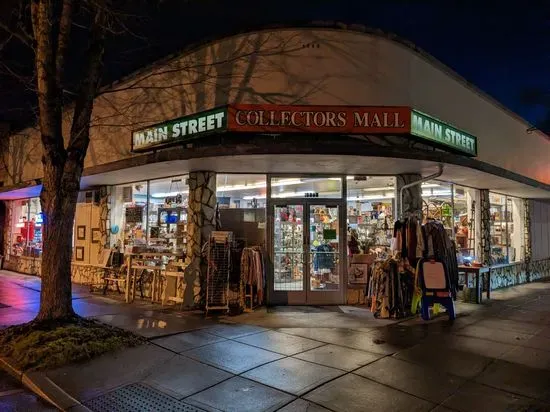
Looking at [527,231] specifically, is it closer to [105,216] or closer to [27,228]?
[105,216]

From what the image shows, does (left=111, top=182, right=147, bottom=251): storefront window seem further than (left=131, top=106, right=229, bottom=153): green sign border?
Yes

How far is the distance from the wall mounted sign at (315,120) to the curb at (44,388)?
5.04 m

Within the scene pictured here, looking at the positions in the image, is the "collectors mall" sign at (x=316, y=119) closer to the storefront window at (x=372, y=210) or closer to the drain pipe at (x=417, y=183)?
the drain pipe at (x=417, y=183)

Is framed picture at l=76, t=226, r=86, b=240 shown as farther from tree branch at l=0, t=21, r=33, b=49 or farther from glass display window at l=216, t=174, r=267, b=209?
tree branch at l=0, t=21, r=33, b=49

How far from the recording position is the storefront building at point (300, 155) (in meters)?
8.25

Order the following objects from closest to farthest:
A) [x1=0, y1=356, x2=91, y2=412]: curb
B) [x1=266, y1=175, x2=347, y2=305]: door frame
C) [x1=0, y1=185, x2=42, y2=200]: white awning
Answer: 1. [x1=0, y1=356, x2=91, y2=412]: curb
2. [x1=266, y1=175, x2=347, y2=305]: door frame
3. [x1=0, y1=185, x2=42, y2=200]: white awning

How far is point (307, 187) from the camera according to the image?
10.2 metres

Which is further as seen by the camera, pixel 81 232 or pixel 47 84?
pixel 81 232

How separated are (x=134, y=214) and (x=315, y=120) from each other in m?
6.80

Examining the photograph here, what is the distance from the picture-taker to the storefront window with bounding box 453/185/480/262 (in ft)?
43.1

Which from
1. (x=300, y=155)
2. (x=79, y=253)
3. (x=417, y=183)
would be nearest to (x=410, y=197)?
(x=417, y=183)

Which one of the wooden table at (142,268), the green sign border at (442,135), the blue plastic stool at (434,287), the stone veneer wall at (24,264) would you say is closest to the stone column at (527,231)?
the green sign border at (442,135)

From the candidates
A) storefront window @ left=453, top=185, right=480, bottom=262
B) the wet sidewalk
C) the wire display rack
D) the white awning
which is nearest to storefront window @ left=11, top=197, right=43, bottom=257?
the white awning

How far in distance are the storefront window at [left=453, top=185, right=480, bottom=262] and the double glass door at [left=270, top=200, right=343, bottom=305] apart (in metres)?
5.21
